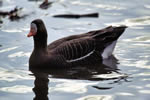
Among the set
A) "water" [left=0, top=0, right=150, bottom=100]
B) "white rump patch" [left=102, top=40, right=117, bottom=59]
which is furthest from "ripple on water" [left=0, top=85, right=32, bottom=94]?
"white rump patch" [left=102, top=40, right=117, bottom=59]

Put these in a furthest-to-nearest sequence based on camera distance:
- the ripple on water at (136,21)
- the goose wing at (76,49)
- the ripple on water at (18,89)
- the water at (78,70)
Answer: the ripple on water at (136,21) < the goose wing at (76,49) < the ripple on water at (18,89) < the water at (78,70)

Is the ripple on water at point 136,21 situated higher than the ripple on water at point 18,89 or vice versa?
the ripple on water at point 136,21

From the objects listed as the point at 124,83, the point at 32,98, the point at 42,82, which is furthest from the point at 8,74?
the point at 124,83

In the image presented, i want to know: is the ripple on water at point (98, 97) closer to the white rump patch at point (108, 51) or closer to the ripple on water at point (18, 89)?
the ripple on water at point (18, 89)

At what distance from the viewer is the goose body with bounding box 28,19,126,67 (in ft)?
35.4

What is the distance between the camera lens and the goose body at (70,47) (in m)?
10.8

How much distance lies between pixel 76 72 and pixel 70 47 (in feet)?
2.13

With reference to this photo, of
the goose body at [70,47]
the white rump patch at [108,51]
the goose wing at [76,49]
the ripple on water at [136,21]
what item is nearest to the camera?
the goose body at [70,47]

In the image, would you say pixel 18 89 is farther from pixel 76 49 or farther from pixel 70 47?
pixel 76 49

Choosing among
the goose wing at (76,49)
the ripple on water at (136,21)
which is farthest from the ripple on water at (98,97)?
the ripple on water at (136,21)

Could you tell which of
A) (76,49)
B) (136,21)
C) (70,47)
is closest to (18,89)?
(70,47)

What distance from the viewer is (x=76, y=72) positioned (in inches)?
420

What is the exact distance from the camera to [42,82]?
998cm

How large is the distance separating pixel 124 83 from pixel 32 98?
1.94 m
